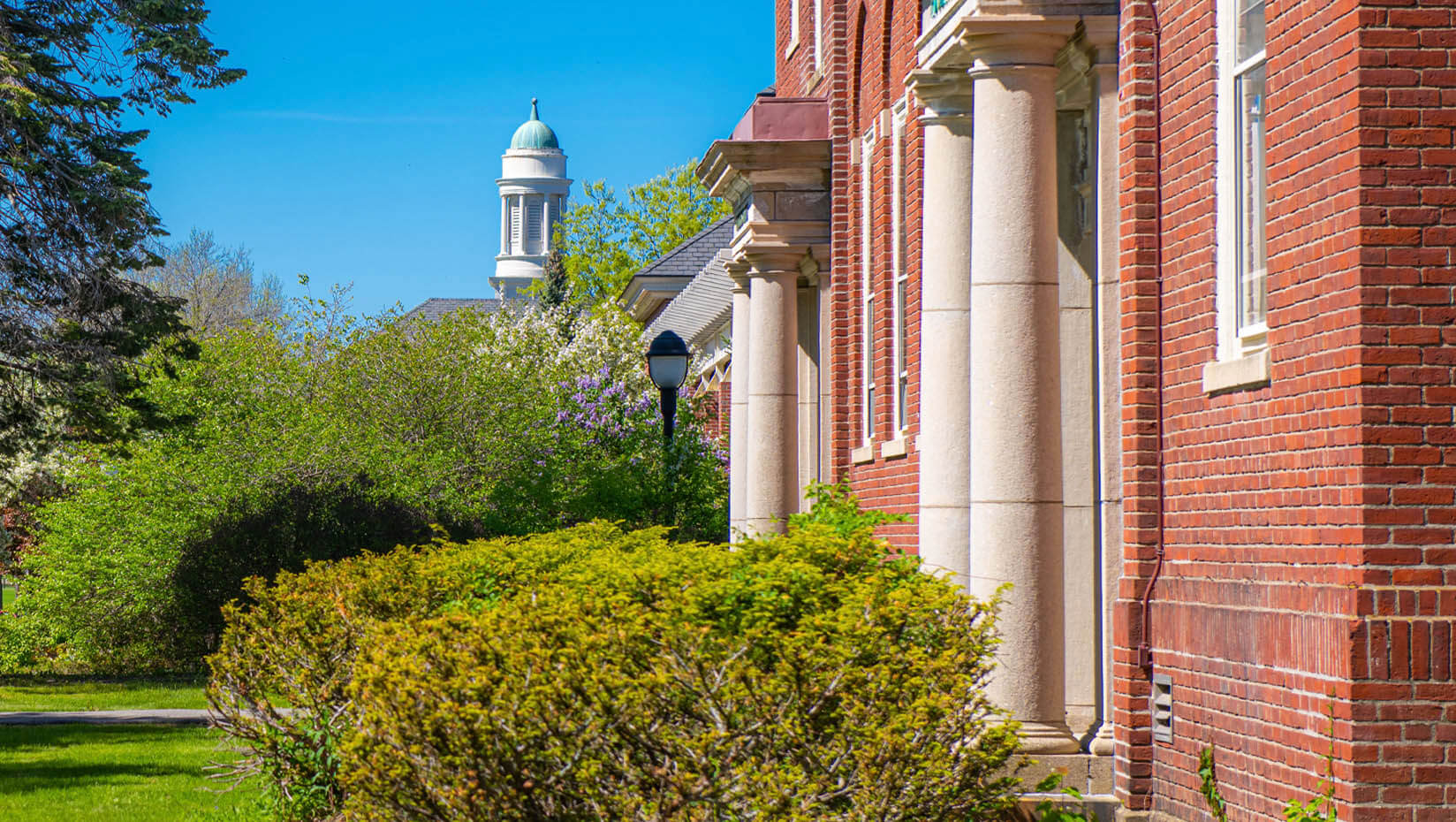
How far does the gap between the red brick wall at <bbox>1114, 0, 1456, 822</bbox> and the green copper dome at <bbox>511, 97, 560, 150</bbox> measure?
16782 centimetres

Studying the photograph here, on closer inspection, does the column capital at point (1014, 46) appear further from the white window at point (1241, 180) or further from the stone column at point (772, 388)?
the stone column at point (772, 388)

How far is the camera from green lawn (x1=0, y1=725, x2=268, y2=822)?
39.4 feet

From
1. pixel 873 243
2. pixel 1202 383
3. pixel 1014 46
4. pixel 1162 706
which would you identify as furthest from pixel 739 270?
pixel 1202 383

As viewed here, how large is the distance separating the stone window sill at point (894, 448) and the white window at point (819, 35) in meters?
5.11

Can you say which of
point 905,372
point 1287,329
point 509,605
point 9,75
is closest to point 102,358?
point 9,75

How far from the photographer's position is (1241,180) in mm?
8242

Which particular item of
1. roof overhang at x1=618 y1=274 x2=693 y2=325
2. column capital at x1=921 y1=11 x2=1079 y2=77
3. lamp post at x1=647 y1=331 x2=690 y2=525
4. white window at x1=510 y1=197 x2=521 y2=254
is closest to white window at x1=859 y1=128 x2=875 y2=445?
lamp post at x1=647 y1=331 x2=690 y2=525

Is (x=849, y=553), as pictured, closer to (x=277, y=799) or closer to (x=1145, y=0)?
(x=1145, y=0)

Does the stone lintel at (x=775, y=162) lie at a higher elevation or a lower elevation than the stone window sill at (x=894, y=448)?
higher

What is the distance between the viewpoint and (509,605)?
7.61m

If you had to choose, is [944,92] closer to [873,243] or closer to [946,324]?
[946,324]

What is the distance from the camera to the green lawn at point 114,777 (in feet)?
39.4

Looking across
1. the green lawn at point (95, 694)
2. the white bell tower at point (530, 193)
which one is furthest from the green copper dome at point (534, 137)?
the green lawn at point (95, 694)

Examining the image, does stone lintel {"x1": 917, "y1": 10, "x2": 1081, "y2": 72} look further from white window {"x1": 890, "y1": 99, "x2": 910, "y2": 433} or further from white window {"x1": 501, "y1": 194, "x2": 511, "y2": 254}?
white window {"x1": 501, "y1": 194, "x2": 511, "y2": 254}
